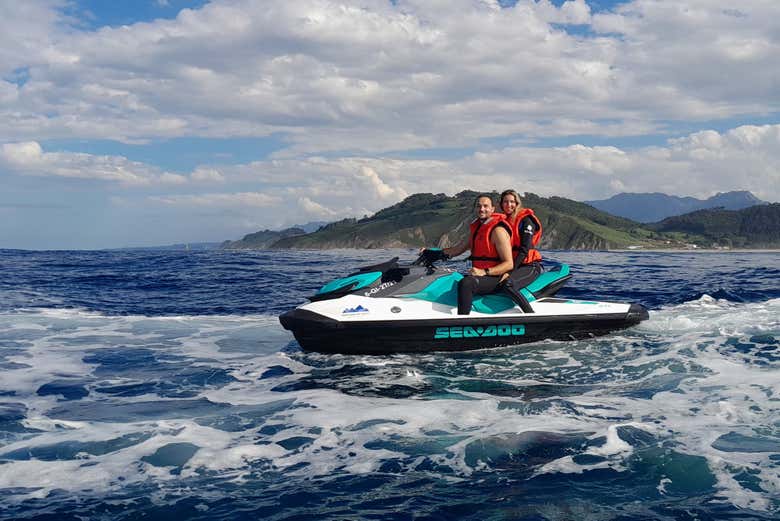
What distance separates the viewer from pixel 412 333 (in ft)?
30.9

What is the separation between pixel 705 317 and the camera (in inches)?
486

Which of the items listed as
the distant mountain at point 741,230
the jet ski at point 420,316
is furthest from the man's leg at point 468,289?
the distant mountain at point 741,230

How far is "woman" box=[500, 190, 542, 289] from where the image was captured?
10.1m

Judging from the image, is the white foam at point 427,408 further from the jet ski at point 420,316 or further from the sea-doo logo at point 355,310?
the sea-doo logo at point 355,310

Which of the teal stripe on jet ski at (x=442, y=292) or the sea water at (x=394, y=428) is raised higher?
the teal stripe on jet ski at (x=442, y=292)

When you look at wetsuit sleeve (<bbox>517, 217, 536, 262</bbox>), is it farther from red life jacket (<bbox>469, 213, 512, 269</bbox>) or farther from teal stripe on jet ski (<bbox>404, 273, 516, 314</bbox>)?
teal stripe on jet ski (<bbox>404, 273, 516, 314</bbox>)

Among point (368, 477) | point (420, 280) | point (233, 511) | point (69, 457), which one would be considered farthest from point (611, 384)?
point (69, 457)

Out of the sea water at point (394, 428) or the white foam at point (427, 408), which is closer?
the sea water at point (394, 428)

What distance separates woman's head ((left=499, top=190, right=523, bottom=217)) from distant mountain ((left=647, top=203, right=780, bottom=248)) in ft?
580

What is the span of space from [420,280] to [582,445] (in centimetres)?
482

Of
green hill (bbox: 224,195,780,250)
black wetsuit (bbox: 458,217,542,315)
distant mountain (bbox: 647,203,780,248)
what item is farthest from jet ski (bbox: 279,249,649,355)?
distant mountain (bbox: 647,203,780,248)

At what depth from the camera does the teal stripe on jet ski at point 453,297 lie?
9750 millimetres

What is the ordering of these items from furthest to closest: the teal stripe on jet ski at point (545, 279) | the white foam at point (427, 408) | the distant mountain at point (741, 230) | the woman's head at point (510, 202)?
the distant mountain at point (741, 230)
the teal stripe on jet ski at point (545, 279)
the woman's head at point (510, 202)
the white foam at point (427, 408)

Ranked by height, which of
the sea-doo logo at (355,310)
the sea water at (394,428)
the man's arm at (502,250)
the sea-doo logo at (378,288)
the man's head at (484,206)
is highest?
the man's head at (484,206)
